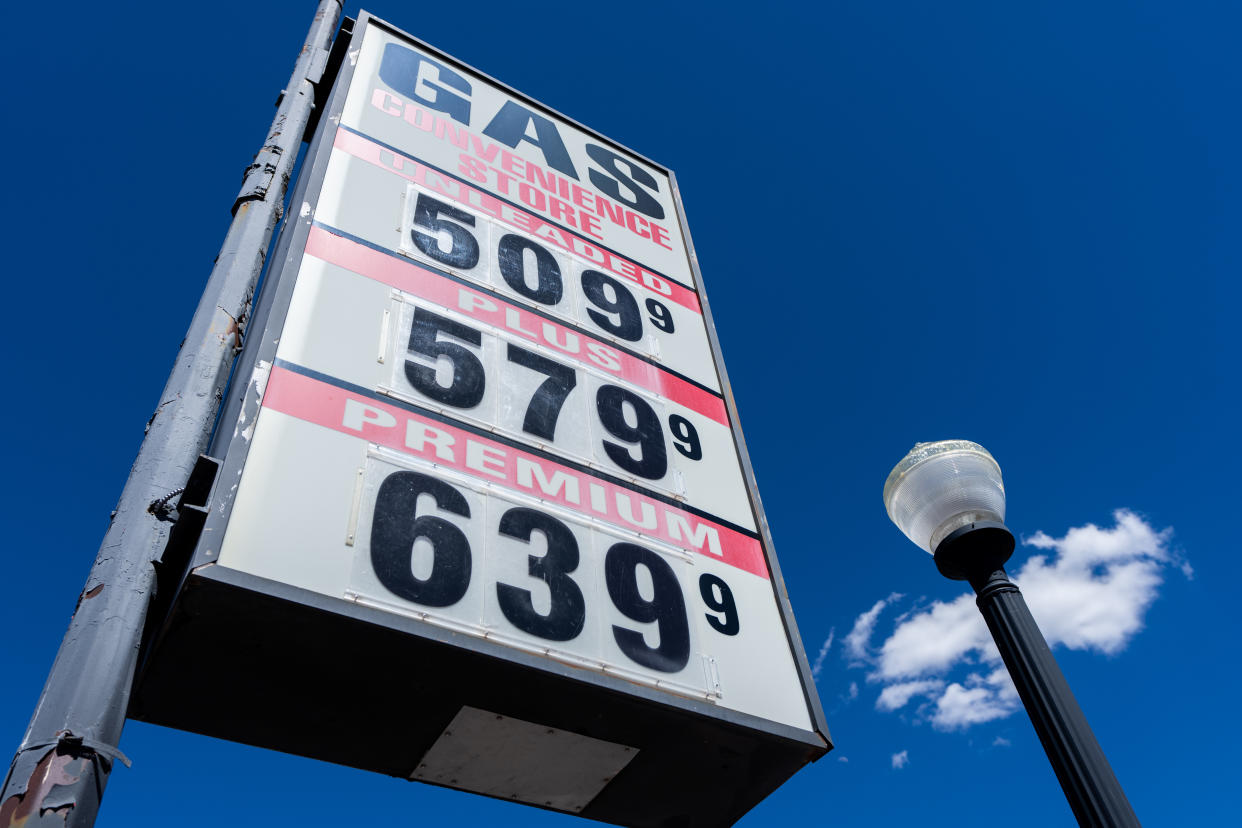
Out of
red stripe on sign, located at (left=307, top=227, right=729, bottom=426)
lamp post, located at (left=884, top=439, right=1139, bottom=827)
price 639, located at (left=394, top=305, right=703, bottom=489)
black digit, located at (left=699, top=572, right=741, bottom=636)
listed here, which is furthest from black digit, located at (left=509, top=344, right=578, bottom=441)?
lamp post, located at (left=884, top=439, right=1139, bottom=827)

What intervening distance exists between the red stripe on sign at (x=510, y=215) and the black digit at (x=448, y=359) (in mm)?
1235

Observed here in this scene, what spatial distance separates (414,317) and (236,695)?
179 centimetres

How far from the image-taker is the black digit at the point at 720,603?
12.4 feet

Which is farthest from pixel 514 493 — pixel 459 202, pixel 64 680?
pixel 459 202

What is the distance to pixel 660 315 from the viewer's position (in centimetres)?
553

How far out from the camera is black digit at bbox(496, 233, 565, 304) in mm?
4809

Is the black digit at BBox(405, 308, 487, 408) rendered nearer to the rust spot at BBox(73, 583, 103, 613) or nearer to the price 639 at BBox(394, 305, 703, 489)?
the price 639 at BBox(394, 305, 703, 489)

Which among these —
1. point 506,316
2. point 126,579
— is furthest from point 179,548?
point 506,316

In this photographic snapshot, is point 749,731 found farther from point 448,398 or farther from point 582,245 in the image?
point 582,245

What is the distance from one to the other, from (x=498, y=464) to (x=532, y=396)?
53cm

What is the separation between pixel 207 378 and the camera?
291 cm

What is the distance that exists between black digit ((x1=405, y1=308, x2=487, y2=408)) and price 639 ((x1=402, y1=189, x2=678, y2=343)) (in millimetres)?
509

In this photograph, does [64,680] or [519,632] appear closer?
[64,680]

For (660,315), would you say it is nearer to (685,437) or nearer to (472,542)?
(685,437)
